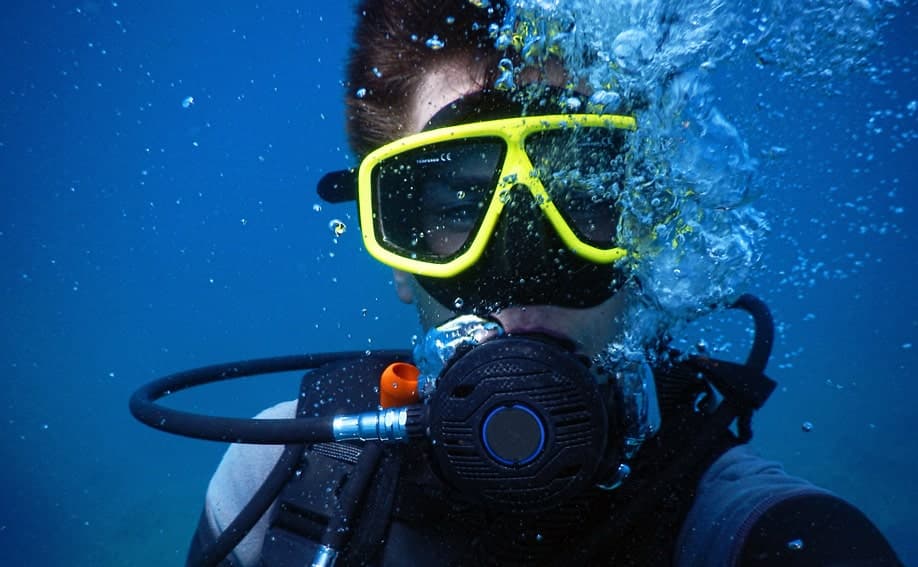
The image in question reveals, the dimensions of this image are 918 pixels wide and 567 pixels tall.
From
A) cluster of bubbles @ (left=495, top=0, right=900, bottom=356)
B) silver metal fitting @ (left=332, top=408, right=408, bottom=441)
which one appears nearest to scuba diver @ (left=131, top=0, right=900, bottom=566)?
silver metal fitting @ (left=332, top=408, right=408, bottom=441)

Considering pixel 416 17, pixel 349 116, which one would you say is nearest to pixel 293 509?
pixel 349 116

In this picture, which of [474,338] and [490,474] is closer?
[490,474]

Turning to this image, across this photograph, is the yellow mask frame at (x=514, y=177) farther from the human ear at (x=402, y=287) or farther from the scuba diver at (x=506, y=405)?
the human ear at (x=402, y=287)

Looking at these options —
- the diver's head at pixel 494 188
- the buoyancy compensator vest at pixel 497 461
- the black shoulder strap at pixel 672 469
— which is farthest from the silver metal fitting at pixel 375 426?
the black shoulder strap at pixel 672 469

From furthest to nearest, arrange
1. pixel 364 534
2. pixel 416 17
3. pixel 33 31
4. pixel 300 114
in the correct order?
pixel 300 114, pixel 33 31, pixel 416 17, pixel 364 534

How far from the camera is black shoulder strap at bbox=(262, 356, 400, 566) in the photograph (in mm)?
1874

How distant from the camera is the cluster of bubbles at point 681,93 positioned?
2041mm

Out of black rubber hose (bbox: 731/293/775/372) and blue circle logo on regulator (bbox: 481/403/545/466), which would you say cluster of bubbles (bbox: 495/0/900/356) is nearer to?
black rubber hose (bbox: 731/293/775/372)

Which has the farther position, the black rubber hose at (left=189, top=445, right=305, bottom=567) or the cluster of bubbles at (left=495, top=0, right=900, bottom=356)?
the cluster of bubbles at (left=495, top=0, right=900, bottom=356)

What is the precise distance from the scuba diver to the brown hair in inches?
0.4

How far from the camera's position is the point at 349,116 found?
99.7 inches

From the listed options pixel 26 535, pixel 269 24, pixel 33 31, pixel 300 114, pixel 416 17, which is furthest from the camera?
pixel 300 114

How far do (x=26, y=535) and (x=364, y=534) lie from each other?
64.0ft

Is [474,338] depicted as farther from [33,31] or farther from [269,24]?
[269,24]
